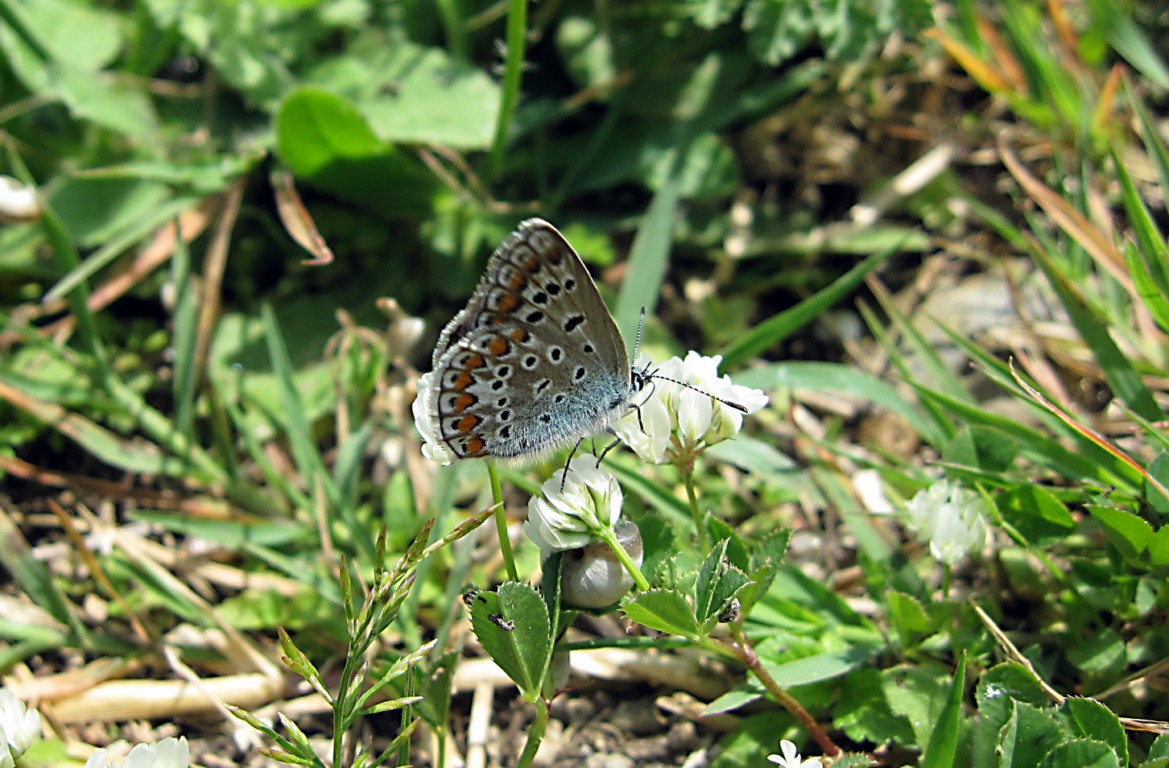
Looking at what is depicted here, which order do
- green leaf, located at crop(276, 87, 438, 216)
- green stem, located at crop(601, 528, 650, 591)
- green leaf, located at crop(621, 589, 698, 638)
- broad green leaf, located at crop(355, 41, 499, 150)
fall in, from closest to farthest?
green leaf, located at crop(621, 589, 698, 638) < green stem, located at crop(601, 528, 650, 591) < green leaf, located at crop(276, 87, 438, 216) < broad green leaf, located at crop(355, 41, 499, 150)

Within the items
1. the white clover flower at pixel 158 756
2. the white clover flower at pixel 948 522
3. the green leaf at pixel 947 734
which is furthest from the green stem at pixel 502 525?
the white clover flower at pixel 948 522

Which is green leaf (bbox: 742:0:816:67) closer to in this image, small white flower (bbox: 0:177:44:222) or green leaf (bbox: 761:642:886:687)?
green leaf (bbox: 761:642:886:687)

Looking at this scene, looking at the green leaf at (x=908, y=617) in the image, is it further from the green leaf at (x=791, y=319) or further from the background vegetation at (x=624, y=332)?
the green leaf at (x=791, y=319)

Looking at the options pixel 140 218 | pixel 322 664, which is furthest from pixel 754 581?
pixel 140 218

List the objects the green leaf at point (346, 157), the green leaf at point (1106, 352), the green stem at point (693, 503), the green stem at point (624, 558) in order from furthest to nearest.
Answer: the green leaf at point (346, 157) → the green leaf at point (1106, 352) → the green stem at point (693, 503) → the green stem at point (624, 558)

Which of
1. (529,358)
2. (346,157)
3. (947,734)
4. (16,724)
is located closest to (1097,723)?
(947,734)

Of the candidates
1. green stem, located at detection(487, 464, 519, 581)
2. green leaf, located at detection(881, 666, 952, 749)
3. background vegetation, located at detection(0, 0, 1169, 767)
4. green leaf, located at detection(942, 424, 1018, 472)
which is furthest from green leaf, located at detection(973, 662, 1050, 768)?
green stem, located at detection(487, 464, 519, 581)
